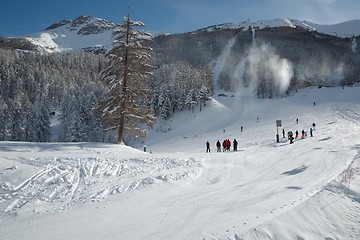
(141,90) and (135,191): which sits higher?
(141,90)


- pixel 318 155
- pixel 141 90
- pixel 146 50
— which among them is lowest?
pixel 318 155

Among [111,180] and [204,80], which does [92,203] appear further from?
[204,80]

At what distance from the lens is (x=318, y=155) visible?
21.1 metres

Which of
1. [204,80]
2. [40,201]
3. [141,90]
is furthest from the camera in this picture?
[204,80]

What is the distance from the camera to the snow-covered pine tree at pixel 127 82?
22.4 metres

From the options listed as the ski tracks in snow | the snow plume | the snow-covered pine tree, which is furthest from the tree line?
the snow plume

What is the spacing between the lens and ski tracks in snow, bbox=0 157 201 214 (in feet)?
34.0

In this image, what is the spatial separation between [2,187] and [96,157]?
488 centimetres

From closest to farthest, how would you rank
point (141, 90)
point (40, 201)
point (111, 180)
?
1. point (40, 201)
2. point (111, 180)
3. point (141, 90)

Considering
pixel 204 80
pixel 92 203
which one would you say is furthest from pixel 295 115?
pixel 92 203

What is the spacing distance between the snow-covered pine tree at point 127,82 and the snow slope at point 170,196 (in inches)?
145

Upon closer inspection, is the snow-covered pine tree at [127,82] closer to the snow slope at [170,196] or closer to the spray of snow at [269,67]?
the snow slope at [170,196]

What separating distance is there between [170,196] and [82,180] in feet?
12.1

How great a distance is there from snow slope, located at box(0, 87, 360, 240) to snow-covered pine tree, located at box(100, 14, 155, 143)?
3671mm
